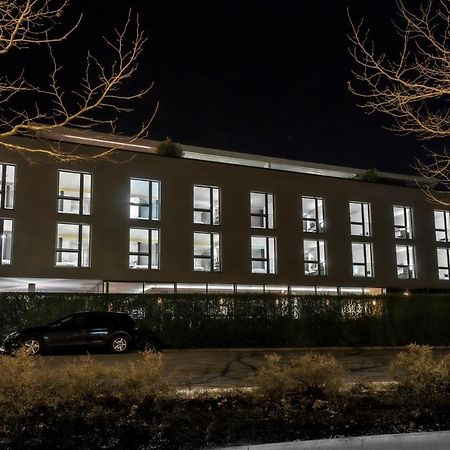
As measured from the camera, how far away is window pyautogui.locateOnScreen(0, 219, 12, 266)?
1009 inches

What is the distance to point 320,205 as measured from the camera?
33.7 meters

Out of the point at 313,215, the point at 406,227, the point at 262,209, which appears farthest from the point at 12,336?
the point at 406,227

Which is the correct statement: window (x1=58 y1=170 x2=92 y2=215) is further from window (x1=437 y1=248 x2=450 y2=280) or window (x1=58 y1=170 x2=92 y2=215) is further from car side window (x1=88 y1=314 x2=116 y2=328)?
window (x1=437 y1=248 x2=450 y2=280)

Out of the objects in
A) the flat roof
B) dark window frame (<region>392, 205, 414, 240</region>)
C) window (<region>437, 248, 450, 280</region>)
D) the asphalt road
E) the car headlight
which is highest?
the flat roof

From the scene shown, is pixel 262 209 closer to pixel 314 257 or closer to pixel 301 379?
pixel 314 257

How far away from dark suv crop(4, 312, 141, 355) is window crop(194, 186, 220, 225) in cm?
1233

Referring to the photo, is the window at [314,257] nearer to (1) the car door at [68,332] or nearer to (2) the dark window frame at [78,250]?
(2) the dark window frame at [78,250]

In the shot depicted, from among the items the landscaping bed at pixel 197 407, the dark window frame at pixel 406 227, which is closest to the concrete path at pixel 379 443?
the landscaping bed at pixel 197 407

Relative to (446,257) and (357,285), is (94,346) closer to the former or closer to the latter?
(357,285)

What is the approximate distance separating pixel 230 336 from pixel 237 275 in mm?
9842

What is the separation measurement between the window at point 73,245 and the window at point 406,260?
1805 centimetres

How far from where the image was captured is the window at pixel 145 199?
29.0 m

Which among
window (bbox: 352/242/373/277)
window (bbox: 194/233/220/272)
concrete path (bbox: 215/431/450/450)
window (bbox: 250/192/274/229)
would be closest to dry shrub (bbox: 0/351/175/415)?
concrete path (bbox: 215/431/450/450)

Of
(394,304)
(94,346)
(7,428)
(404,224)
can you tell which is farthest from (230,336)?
(404,224)
